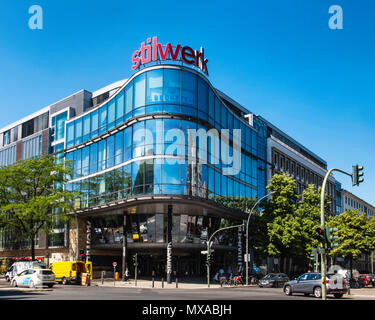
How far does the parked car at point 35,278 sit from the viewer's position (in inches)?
1324

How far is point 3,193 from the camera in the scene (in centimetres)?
5066

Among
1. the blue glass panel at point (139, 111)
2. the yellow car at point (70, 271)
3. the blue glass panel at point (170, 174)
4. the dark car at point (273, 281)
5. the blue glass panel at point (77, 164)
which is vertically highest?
the blue glass panel at point (139, 111)

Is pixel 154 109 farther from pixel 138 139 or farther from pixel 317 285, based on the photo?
pixel 317 285

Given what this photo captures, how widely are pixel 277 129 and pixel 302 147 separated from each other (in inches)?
573

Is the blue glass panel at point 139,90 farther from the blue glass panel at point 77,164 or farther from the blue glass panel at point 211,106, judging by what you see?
the blue glass panel at point 77,164

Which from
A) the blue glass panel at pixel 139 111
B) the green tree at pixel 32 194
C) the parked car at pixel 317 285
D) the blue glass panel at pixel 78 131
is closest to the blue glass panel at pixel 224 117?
the blue glass panel at pixel 139 111

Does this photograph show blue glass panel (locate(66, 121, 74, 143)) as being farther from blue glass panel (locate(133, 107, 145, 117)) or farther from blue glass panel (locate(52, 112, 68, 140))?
blue glass panel (locate(133, 107, 145, 117))

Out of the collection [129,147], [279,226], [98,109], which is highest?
[98,109]

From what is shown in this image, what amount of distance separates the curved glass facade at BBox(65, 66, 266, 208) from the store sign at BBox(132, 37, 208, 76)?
1.12 metres

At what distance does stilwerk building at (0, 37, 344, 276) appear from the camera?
1708 inches

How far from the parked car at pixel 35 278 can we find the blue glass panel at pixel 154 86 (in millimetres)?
19090

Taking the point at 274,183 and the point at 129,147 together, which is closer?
the point at 129,147
